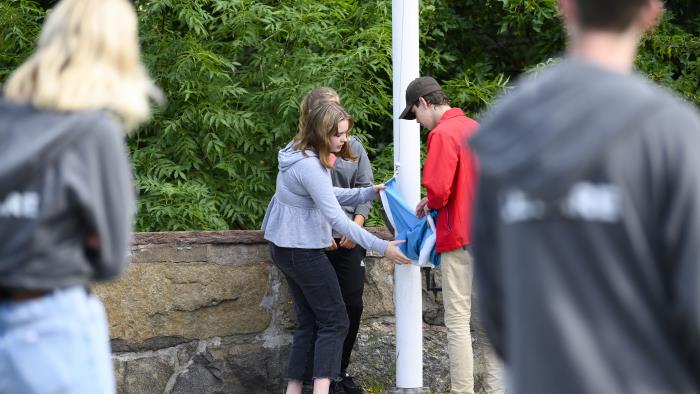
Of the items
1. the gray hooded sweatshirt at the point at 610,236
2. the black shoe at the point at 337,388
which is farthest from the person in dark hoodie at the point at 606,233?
the black shoe at the point at 337,388

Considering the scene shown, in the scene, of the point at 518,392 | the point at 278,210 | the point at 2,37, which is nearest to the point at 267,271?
the point at 278,210

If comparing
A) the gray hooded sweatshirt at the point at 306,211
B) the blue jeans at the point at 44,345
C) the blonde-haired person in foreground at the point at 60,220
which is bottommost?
the blue jeans at the point at 44,345

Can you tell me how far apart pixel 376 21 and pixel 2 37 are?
113 inches

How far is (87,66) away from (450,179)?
3.44 m

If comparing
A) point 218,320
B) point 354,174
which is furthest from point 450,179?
point 218,320

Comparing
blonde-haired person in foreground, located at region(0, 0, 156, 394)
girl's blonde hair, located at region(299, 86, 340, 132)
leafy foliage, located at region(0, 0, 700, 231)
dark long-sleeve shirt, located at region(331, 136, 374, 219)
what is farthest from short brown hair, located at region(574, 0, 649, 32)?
leafy foliage, located at region(0, 0, 700, 231)

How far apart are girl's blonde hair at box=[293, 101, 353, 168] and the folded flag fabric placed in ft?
1.47

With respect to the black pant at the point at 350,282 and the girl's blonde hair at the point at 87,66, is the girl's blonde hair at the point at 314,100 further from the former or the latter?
the girl's blonde hair at the point at 87,66

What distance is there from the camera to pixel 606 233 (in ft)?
6.06

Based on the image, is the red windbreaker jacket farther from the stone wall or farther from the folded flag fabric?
the stone wall

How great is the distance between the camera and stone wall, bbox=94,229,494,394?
6.42 meters

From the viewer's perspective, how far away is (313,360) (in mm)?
6586

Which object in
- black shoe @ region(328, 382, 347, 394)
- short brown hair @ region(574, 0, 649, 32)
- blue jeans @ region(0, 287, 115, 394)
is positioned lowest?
black shoe @ region(328, 382, 347, 394)

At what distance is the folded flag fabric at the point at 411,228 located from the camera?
6.19 meters
